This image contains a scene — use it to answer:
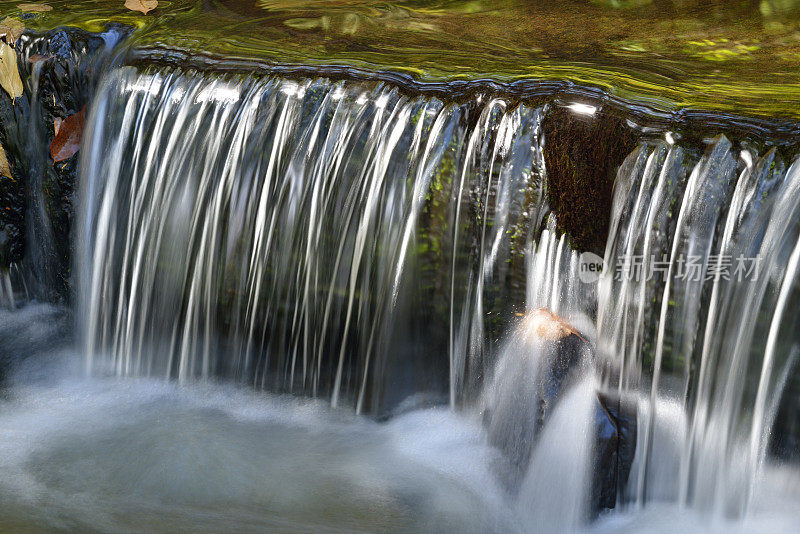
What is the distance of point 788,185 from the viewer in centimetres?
271

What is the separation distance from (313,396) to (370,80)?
1.37 m

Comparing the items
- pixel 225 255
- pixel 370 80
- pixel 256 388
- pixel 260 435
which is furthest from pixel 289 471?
pixel 370 80

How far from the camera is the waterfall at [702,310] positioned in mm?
2707

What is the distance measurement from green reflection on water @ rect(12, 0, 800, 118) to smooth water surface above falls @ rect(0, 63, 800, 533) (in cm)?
32

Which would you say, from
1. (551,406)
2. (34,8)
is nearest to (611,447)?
(551,406)

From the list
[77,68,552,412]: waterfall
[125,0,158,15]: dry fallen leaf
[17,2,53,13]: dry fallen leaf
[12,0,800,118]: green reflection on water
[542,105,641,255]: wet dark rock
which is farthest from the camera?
[125,0,158,15]: dry fallen leaf

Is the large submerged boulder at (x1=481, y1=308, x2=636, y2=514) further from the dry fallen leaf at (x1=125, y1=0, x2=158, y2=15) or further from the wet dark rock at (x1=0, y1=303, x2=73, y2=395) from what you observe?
the dry fallen leaf at (x1=125, y1=0, x2=158, y2=15)

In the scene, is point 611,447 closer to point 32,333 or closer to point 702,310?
point 702,310

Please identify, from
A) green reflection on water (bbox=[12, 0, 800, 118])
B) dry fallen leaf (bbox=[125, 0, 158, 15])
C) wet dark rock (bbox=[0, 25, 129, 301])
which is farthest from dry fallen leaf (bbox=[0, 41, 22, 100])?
dry fallen leaf (bbox=[125, 0, 158, 15])

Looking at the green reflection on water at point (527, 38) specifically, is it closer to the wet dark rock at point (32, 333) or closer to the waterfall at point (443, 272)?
the waterfall at point (443, 272)

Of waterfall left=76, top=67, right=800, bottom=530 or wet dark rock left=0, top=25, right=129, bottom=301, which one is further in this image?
wet dark rock left=0, top=25, right=129, bottom=301

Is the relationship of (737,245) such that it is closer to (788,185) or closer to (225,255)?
(788,185)

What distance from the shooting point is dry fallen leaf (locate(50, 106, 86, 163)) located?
13.1ft

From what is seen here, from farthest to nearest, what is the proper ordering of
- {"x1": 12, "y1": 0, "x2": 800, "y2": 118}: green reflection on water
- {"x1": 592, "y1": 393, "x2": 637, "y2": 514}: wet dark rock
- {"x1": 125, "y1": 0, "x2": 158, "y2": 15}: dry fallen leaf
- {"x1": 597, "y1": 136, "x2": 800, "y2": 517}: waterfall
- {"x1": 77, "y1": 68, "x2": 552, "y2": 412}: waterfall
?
{"x1": 125, "y1": 0, "x2": 158, "y2": 15}: dry fallen leaf < {"x1": 12, "y1": 0, "x2": 800, "y2": 118}: green reflection on water < {"x1": 77, "y1": 68, "x2": 552, "y2": 412}: waterfall < {"x1": 592, "y1": 393, "x2": 637, "y2": 514}: wet dark rock < {"x1": 597, "y1": 136, "x2": 800, "y2": 517}: waterfall
